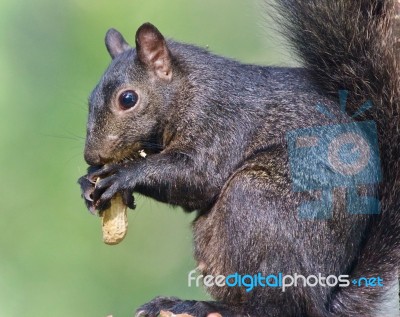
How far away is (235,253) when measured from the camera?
420 centimetres

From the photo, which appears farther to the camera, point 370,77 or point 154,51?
point 154,51

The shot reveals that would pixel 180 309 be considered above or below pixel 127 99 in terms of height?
below

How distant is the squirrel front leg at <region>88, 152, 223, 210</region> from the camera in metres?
4.36

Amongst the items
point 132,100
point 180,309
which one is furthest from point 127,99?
point 180,309

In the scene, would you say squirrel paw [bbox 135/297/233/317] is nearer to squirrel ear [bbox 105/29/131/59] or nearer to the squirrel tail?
the squirrel tail

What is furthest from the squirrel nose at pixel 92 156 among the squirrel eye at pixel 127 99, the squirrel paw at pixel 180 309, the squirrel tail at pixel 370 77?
the squirrel tail at pixel 370 77

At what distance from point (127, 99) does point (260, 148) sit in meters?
0.62

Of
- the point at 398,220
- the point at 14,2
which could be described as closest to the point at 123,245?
the point at 14,2

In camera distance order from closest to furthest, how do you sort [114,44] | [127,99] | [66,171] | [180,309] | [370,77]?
[370,77], [180,309], [127,99], [114,44], [66,171]

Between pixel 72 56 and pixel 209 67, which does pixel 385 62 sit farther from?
pixel 72 56

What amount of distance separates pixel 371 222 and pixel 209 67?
1011 mm

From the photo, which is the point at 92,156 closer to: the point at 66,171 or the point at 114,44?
the point at 114,44

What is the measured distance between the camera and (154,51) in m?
4.53

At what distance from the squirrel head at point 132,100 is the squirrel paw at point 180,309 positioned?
656mm
